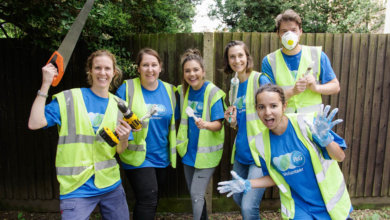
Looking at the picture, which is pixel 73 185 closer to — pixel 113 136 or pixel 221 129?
pixel 113 136

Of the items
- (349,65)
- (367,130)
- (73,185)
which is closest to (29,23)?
(73,185)

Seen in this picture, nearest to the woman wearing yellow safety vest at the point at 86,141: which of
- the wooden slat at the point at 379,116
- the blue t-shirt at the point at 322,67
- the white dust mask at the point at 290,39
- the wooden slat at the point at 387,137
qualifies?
the blue t-shirt at the point at 322,67

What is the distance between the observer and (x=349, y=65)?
391 cm

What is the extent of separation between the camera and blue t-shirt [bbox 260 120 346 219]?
213cm

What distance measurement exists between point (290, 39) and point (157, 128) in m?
1.70

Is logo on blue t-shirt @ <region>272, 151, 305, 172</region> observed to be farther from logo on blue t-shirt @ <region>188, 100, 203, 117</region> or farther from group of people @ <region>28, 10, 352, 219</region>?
logo on blue t-shirt @ <region>188, 100, 203, 117</region>

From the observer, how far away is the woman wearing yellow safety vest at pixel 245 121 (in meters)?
2.63

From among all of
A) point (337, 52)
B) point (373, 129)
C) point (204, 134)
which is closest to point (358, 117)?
point (373, 129)

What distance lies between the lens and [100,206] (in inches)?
99.4

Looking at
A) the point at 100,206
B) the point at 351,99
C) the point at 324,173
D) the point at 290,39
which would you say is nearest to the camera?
the point at 324,173

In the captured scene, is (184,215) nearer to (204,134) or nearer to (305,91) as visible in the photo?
(204,134)

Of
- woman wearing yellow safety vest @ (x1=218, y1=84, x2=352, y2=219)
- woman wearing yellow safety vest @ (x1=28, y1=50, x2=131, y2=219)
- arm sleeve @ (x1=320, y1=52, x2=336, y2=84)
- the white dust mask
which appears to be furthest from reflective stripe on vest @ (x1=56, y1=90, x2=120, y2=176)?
arm sleeve @ (x1=320, y1=52, x2=336, y2=84)

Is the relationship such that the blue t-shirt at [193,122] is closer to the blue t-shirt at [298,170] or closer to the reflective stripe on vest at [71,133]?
the blue t-shirt at [298,170]

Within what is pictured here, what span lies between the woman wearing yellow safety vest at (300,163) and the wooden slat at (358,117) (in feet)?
7.51
